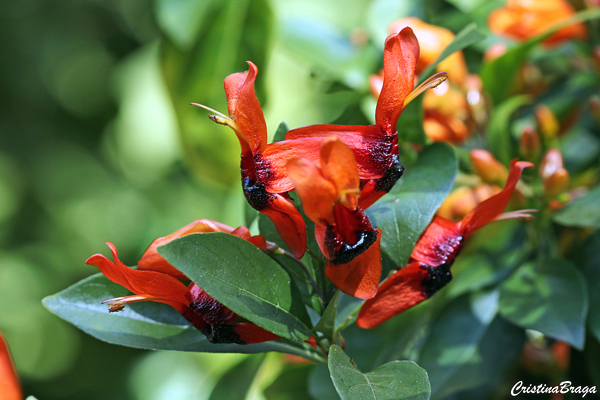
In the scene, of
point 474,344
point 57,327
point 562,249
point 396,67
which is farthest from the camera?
point 57,327

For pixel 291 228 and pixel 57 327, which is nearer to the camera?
pixel 291 228

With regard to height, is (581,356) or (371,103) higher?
(371,103)

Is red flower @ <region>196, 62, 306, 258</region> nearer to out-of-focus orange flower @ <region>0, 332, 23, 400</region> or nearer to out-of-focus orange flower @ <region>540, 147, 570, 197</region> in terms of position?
out-of-focus orange flower @ <region>0, 332, 23, 400</region>

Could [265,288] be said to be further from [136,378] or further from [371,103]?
[136,378]

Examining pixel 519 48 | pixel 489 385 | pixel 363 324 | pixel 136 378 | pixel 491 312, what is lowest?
pixel 136 378

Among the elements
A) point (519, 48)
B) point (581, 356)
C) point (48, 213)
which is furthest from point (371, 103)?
point (48, 213)

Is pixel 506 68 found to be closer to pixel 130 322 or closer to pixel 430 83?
pixel 430 83
